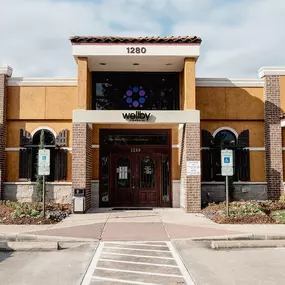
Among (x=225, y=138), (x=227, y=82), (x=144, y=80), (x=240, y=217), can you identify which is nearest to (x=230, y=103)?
(x=227, y=82)

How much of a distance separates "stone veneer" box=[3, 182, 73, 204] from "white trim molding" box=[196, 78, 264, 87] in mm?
7801

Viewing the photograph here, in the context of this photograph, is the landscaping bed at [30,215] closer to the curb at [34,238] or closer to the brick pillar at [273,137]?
the curb at [34,238]

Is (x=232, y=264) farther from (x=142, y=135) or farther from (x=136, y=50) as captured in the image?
(x=142, y=135)

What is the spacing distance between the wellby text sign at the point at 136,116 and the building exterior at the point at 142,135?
2.06 m

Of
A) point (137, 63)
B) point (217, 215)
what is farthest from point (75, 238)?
point (137, 63)

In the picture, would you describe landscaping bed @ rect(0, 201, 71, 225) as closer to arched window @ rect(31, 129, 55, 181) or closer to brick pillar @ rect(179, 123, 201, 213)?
arched window @ rect(31, 129, 55, 181)

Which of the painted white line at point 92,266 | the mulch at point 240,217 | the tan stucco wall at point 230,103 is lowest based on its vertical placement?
the painted white line at point 92,266

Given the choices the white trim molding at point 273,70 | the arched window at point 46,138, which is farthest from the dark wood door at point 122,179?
the white trim molding at point 273,70

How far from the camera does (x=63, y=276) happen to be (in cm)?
659

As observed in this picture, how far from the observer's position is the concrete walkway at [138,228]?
1003 centimetres

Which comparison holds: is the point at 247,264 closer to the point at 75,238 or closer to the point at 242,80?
the point at 75,238

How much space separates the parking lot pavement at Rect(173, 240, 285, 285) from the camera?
6355mm

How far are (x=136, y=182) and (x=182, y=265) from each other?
976 centimetres

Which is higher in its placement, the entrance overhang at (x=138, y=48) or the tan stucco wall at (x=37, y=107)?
the entrance overhang at (x=138, y=48)
